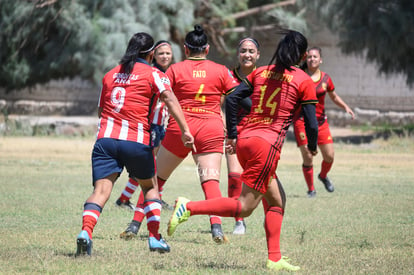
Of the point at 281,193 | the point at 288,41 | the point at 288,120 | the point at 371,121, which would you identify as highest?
the point at 288,41

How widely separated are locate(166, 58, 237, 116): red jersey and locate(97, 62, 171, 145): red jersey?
1231 mm

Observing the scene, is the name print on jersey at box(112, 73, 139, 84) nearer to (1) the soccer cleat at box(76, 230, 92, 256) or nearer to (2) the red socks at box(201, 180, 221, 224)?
(1) the soccer cleat at box(76, 230, 92, 256)

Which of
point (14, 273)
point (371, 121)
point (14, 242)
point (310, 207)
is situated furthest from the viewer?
point (371, 121)

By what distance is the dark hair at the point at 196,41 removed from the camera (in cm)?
798

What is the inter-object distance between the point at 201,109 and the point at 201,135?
0.98 ft

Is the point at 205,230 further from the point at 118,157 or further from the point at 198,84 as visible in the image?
the point at 118,157

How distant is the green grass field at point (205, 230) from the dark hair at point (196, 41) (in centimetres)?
205

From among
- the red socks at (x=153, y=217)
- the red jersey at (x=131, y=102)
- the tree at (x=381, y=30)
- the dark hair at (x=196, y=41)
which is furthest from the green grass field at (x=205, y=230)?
the tree at (x=381, y=30)

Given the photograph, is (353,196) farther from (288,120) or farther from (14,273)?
(14,273)

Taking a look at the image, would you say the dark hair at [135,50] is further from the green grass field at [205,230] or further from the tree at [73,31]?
the tree at [73,31]

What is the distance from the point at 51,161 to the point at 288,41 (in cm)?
1316

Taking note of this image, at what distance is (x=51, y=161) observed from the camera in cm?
1858

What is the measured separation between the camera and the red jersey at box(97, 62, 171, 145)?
6.66 meters

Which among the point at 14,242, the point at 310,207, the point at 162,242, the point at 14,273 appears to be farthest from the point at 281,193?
the point at 310,207
